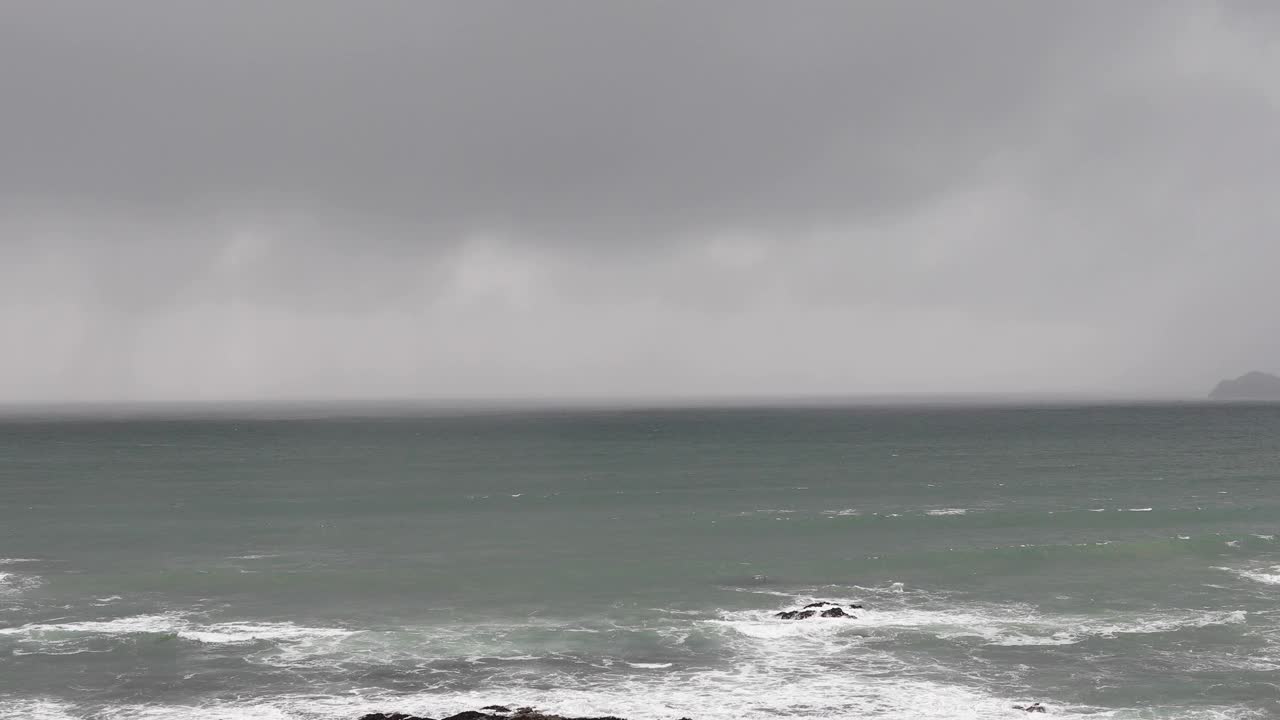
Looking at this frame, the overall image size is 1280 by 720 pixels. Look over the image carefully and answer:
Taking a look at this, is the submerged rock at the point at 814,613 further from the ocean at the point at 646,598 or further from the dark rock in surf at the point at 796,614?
the ocean at the point at 646,598

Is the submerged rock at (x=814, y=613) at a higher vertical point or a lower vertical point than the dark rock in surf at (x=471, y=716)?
lower

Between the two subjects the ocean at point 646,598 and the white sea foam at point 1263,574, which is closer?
the ocean at point 646,598

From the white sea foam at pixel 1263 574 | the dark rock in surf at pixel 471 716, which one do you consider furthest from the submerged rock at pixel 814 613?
the white sea foam at pixel 1263 574

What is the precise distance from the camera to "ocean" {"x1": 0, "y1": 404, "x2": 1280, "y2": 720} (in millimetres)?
30438

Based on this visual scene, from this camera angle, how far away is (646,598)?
1767 inches

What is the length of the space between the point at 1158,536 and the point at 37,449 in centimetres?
19226

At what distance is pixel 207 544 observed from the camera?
6138 cm

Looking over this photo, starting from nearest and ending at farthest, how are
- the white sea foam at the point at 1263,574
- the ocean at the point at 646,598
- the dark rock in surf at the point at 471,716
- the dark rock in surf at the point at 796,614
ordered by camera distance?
the dark rock in surf at the point at 471,716 → the ocean at the point at 646,598 → the dark rock in surf at the point at 796,614 → the white sea foam at the point at 1263,574

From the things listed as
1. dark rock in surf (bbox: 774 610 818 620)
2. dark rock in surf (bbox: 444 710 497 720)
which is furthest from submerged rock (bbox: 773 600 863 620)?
dark rock in surf (bbox: 444 710 497 720)

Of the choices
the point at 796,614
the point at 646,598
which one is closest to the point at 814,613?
the point at 796,614

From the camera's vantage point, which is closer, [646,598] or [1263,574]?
[646,598]

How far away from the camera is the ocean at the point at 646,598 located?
99.9 ft

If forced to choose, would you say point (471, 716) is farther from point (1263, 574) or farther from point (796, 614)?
point (1263, 574)

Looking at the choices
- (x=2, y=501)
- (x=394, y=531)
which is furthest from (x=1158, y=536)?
(x=2, y=501)
